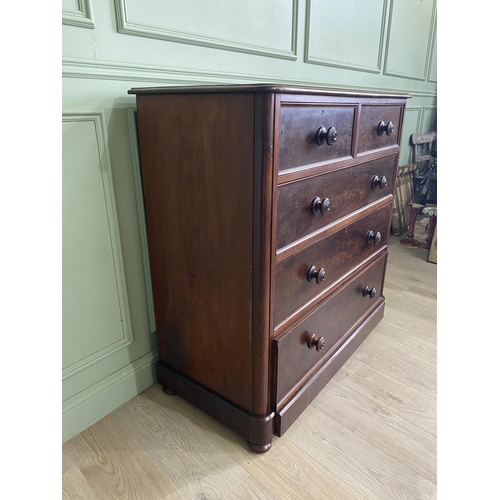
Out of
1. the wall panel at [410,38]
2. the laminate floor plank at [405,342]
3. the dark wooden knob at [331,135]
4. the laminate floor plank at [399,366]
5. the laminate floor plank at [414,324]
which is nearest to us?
the dark wooden knob at [331,135]

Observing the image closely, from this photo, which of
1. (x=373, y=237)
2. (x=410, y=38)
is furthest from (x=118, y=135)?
(x=410, y=38)

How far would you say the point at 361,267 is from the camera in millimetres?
1522

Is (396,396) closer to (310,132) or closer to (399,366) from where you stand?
(399,366)

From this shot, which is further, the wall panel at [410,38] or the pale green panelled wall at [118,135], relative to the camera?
the wall panel at [410,38]

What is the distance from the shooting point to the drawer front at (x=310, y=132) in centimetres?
92

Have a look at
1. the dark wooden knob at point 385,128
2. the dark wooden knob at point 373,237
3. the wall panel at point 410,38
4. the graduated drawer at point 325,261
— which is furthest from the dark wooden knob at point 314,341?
the wall panel at point 410,38

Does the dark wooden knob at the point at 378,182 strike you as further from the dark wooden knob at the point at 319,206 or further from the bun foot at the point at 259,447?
the bun foot at the point at 259,447

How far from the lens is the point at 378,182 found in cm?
143

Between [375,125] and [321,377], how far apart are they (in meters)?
0.89

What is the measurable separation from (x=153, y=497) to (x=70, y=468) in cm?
27

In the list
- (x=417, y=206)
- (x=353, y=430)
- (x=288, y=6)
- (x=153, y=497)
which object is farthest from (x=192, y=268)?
(x=417, y=206)

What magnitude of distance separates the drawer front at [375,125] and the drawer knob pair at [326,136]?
0.73 ft

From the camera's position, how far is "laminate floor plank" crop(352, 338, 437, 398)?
146 cm

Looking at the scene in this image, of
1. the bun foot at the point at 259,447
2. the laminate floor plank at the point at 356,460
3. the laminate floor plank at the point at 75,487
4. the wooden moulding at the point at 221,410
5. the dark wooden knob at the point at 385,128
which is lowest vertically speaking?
the laminate floor plank at the point at 356,460
